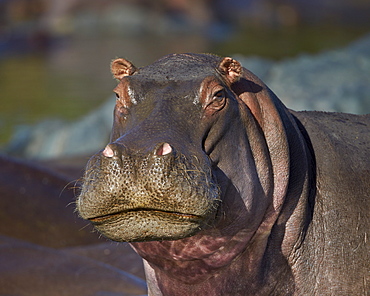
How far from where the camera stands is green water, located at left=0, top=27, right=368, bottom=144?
1527 cm

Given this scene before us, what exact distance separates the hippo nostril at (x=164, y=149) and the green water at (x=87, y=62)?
10047 millimetres

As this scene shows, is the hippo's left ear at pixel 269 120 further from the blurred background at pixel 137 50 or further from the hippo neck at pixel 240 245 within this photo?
the blurred background at pixel 137 50

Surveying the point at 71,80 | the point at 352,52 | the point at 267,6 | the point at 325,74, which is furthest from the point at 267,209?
the point at 267,6

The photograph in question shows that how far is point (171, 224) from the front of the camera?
118 inches

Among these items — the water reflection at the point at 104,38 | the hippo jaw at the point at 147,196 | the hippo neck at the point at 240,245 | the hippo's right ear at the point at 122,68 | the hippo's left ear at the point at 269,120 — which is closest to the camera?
the hippo jaw at the point at 147,196

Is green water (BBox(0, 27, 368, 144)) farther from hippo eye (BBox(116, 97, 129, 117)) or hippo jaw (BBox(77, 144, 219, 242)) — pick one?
hippo jaw (BBox(77, 144, 219, 242))

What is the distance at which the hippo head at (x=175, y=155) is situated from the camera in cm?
291

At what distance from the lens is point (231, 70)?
3455 millimetres

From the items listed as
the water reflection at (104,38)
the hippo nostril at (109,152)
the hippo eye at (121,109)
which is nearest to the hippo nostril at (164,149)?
the hippo nostril at (109,152)

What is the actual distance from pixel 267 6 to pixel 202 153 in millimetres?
37347

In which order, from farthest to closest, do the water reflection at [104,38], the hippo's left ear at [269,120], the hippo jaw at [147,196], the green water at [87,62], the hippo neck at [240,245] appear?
the water reflection at [104,38] < the green water at [87,62] < the hippo's left ear at [269,120] < the hippo neck at [240,245] < the hippo jaw at [147,196]

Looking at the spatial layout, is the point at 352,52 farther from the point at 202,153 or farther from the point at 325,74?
the point at 202,153

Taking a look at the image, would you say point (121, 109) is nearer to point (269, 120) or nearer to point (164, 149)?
point (164, 149)

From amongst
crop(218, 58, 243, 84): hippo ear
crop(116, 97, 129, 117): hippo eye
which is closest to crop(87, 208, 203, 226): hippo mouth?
crop(116, 97, 129, 117): hippo eye
